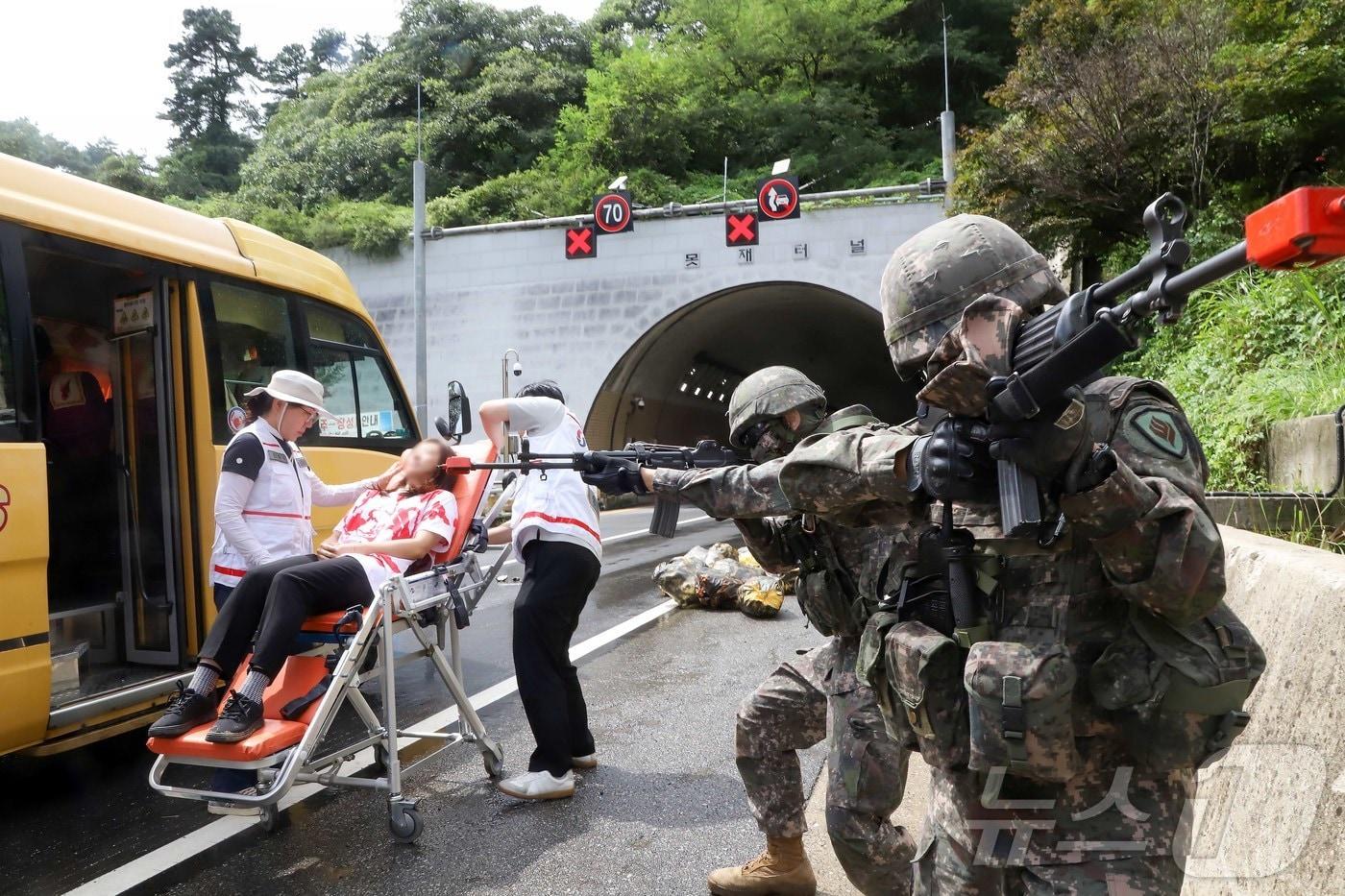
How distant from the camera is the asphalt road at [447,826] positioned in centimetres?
332

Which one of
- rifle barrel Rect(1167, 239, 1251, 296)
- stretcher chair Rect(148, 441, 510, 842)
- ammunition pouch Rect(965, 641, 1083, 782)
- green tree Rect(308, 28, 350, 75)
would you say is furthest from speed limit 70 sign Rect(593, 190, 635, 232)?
green tree Rect(308, 28, 350, 75)

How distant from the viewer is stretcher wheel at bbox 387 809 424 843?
11.6 ft

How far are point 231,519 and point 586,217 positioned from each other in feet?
57.3

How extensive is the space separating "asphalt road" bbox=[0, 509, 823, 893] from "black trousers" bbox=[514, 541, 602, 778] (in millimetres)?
271

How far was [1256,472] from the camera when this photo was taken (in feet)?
17.9

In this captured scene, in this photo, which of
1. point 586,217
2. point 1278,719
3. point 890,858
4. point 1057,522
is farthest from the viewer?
point 586,217

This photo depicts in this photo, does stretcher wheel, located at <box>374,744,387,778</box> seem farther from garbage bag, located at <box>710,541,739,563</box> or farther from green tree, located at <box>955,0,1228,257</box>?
green tree, located at <box>955,0,1228,257</box>

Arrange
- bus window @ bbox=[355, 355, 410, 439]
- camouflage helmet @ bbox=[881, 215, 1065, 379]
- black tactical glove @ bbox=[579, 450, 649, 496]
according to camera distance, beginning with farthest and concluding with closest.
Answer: bus window @ bbox=[355, 355, 410, 439] < black tactical glove @ bbox=[579, 450, 649, 496] < camouflage helmet @ bbox=[881, 215, 1065, 379]

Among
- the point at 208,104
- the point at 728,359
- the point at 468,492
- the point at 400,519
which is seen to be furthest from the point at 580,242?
the point at 208,104

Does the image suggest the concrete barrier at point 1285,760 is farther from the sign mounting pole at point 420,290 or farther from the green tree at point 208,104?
the green tree at point 208,104

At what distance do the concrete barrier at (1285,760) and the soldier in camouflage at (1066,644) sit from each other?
13.5 inches

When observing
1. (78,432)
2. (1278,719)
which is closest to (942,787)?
(1278,719)

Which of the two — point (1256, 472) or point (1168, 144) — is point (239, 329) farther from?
point (1168, 144)

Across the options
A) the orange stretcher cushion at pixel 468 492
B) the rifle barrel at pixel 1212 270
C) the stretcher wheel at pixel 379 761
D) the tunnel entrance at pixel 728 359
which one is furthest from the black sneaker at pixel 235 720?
the tunnel entrance at pixel 728 359
